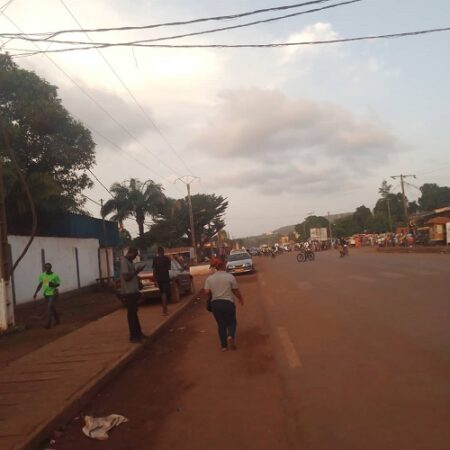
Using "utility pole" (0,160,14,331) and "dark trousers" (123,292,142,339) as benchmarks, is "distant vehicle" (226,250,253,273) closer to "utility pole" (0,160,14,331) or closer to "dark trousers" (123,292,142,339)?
"utility pole" (0,160,14,331)

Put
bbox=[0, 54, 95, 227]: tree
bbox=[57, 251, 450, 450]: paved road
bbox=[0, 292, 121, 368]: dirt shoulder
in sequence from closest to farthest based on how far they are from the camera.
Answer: bbox=[57, 251, 450, 450]: paved road, bbox=[0, 292, 121, 368]: dirt shoulder, bbox=[0, 54, 95, 227]: tree

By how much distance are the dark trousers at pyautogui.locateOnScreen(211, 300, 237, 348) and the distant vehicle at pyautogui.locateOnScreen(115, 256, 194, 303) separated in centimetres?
684

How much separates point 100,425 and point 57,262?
1711 cm

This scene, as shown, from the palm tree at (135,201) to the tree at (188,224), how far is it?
48.0 ft

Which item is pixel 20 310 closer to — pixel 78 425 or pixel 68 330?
pixel 68 330

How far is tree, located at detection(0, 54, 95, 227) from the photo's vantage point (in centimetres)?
2020

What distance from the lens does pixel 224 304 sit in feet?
27.8

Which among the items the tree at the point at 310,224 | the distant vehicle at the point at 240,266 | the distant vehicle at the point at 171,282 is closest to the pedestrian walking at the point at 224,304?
the distant vehicle at the point at 171,282

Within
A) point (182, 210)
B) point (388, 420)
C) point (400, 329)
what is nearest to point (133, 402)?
point (388, 420)

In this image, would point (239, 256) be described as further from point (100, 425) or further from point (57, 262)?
point (100, 425)

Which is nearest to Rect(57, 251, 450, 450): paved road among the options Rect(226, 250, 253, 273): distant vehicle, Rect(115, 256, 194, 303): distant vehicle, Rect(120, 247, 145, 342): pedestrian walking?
Rect(120, 247, 145, 342): pedestrian walking

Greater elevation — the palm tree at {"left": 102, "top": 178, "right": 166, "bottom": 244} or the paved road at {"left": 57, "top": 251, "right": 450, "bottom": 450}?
the palm tree at {"left": 102, "top": 178, "right": 166, "bottom": 244}

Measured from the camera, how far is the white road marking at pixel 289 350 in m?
7.09

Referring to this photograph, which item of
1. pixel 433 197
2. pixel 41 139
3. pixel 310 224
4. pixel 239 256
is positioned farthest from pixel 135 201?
pixel 310 224
